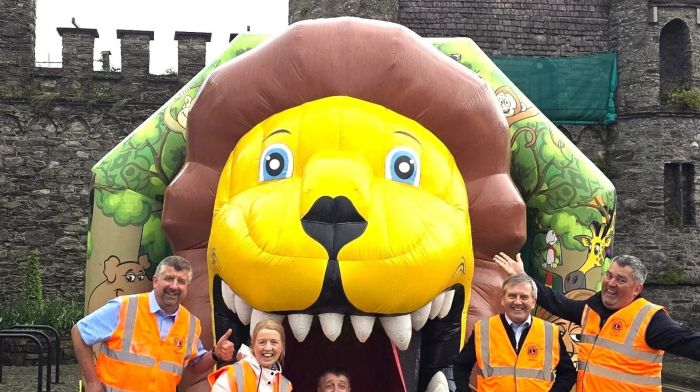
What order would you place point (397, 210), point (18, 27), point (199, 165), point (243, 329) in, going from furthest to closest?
point (18, 27)
point (199, 165)
point (243, 329)
point (397, 210)

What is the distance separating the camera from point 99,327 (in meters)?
3.36

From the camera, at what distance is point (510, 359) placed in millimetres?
3309

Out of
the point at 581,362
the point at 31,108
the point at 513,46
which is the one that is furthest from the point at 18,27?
the point at 581,362

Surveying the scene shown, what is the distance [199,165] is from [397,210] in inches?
38.9

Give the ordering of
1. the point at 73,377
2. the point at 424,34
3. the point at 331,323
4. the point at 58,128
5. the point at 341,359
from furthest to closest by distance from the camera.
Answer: the point at 424,34 → the point at 58,128 → the point at 73,377 → the point at 341,359 → the point at 331,323

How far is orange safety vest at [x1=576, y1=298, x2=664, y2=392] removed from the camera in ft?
11.3

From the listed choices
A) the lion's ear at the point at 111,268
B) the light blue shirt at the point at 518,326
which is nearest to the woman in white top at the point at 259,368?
the light blue shirt at the point at 518,326

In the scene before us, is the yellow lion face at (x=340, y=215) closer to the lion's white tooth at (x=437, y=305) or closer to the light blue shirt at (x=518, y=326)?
the lion's white tooth at (x=437, y=305)

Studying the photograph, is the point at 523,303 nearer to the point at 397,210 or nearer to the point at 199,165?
the point at 397,210

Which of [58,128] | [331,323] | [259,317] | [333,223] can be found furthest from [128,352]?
[58,128]

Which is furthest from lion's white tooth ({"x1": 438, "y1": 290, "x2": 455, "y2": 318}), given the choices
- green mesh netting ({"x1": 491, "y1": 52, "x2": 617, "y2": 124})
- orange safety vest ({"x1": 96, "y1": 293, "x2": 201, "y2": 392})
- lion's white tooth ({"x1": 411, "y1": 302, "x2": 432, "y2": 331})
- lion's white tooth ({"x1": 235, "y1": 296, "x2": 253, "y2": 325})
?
green mesh netting ({"x1": 491, "y1": 52, "x2": 617, "y2": 124})

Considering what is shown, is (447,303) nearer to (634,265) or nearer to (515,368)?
(515,368)

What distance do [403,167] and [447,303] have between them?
1.70 ft

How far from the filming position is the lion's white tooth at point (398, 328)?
3160mm
